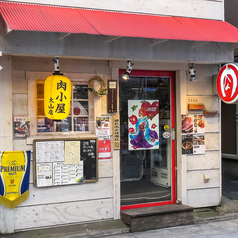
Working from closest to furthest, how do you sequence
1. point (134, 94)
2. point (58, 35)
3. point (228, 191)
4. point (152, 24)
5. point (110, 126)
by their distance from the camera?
point (58, 35)
point (152, 24)
point (110, 126)
point (134, 94)
point (228, 191)

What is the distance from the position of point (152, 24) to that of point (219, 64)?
2003mm

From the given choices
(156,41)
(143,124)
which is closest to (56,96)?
(156,41)

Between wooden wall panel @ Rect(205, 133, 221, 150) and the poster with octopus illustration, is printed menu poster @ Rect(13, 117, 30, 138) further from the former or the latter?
wooden wall panel @ Rect(205, 133, 221, 150)

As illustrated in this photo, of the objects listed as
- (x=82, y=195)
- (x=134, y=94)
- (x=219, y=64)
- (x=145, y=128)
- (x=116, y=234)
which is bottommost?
(x=116, y=234)

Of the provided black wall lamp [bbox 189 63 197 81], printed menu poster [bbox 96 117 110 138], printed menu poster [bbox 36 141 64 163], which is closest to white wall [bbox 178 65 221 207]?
black wall lamp [bbox 189 63 197 81]

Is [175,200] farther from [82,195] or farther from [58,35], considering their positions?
[58,35]

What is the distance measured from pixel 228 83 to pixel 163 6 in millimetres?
1911

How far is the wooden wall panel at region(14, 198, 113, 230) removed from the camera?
5.75 m

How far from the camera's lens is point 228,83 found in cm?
640

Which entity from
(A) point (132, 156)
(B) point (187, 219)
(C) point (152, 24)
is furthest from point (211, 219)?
(C) point (152, 24)

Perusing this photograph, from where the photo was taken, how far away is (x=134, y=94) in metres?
6.82

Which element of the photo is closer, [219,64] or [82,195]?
[82,195]

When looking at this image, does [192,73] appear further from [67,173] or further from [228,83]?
[67,173]

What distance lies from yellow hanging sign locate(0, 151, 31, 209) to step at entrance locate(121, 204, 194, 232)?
183 cm
